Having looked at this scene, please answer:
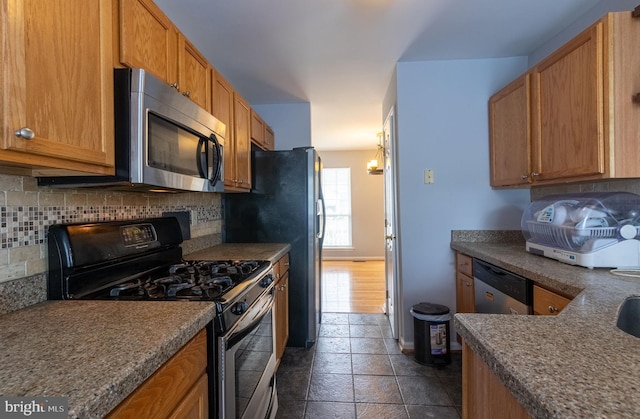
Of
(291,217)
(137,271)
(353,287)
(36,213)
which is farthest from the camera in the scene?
(353,287)

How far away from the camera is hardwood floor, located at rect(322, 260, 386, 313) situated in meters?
3.56

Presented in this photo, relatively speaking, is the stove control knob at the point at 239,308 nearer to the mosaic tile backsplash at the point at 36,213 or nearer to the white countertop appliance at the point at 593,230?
the mosaic tile backsplash at the point at 36,213

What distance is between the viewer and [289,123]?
3.40m

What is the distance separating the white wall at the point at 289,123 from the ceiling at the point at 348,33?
18.3 inches

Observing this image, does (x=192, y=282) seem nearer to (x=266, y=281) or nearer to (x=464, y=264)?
(x=266, y=281)

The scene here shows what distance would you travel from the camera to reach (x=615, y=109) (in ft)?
4.55

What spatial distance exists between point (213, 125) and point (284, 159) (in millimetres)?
996

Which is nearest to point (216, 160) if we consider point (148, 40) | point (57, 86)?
point (148, 40)

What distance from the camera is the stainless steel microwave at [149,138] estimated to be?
3.41 ft

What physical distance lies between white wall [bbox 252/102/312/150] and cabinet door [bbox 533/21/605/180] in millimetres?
2144

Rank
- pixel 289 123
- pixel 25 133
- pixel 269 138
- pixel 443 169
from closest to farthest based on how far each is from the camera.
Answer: pixel 25 133 → pixel 443 169 → pixel 269 138 → pixel 289 123

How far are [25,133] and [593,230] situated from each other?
7.06ft

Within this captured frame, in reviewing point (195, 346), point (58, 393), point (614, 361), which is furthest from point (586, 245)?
point (58, 393)

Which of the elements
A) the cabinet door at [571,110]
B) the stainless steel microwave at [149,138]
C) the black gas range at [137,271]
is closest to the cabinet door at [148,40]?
the stainless steel microwave at [149,138]
